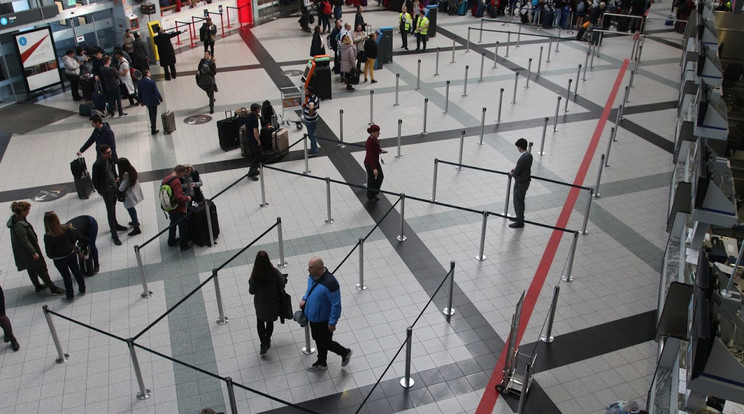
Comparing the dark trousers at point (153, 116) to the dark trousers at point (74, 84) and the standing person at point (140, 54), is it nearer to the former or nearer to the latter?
the standing person at point (140, 54)

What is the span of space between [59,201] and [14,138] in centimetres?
428

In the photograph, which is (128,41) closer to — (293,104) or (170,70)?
(170,70)

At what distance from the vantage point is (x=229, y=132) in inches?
520

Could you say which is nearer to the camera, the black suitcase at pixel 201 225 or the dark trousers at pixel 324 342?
the dark trousers at pixel 324 342

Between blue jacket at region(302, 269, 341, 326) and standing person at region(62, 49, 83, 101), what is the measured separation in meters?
13.1

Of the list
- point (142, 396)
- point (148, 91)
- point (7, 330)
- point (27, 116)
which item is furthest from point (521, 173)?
point (27, 116)

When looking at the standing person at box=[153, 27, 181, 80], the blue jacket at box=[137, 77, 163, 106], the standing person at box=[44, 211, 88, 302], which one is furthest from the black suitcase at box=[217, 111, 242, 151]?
the standing person at box=[153, 27, 181, 80]

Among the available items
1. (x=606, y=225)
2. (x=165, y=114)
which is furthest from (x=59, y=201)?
(x=606, y=225)

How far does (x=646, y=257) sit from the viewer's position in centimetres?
958

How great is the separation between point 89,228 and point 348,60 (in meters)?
10.2

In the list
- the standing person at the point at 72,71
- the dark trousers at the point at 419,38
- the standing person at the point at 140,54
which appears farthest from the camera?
the dark trousers at the point at 419,38

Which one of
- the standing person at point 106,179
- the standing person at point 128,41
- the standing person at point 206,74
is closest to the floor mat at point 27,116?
the standing person at point 128,41

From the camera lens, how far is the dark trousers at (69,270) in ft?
26.6

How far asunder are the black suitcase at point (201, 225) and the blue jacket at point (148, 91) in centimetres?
522
